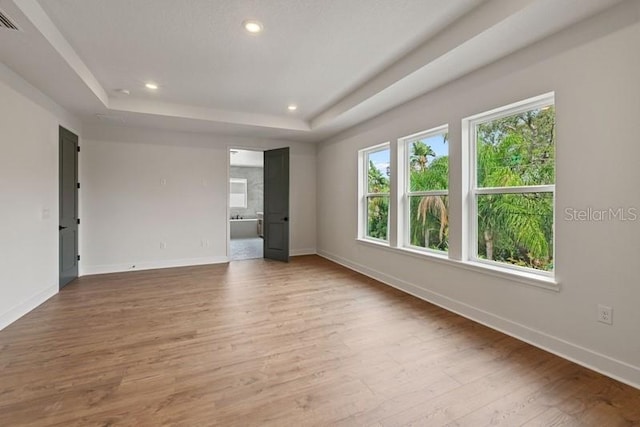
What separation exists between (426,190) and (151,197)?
474cm

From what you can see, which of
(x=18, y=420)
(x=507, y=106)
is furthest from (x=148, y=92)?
(x=507, y=106)

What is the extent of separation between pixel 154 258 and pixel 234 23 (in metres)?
4.46

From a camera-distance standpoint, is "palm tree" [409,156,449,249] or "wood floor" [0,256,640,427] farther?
"palm tree" [409,156,449,249]

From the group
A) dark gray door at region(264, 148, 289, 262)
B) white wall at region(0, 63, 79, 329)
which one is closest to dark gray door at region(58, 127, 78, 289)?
white wall at region(0, 63, 79, 329)

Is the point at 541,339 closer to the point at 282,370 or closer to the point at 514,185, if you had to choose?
the point at 514,185

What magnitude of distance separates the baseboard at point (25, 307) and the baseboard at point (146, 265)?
3.71ft

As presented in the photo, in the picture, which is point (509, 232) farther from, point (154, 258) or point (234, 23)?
point (154, 258)

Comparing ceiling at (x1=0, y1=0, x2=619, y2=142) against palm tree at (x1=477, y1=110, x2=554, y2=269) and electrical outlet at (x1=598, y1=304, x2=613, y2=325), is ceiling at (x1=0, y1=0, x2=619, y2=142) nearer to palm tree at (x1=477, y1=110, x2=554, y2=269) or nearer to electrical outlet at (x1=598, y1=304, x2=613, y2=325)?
palm tree at (x1=477, y1=110, x2=554, y2=269)

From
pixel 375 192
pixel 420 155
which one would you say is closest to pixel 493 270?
pixel 420 155

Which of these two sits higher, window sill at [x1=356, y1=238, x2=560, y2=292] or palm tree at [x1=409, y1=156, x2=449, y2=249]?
palm tree at [x1=409, y1=156, x2=449, y2=249]

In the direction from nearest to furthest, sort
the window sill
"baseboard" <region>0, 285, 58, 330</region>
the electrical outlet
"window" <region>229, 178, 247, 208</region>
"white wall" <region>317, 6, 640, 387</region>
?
"white wall" <region>317, 6, 640, 387</region>
the electrical outlet
the window sill
"baseboard" <region>0, 285, 58, 330</region>
"window" <region>229, 178, 247, 208</region>

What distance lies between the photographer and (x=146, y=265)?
5383 mm

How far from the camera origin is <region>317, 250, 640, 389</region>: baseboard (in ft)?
6.66

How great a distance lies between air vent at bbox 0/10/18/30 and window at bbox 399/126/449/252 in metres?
3.98
